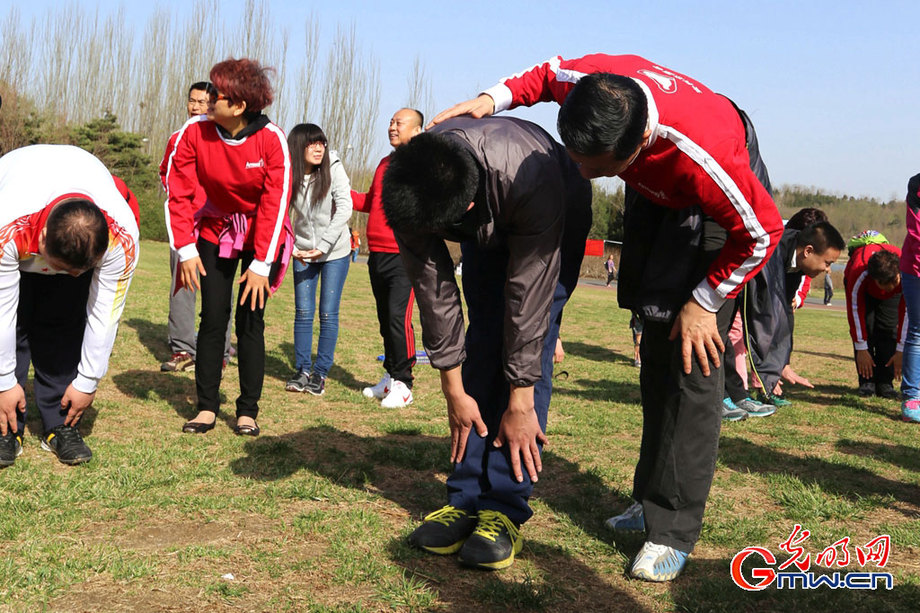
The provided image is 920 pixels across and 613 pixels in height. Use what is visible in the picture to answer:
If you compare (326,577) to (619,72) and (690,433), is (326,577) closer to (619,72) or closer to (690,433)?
(690,433)

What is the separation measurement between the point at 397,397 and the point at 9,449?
2.66 metres

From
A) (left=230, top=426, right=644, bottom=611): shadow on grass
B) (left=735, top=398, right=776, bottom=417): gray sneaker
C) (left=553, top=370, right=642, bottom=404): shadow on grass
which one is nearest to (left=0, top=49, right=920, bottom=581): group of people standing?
(left=230, top=426, right=644, bottom=611): shadow on grass

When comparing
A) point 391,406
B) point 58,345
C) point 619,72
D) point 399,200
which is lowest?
point 391,406

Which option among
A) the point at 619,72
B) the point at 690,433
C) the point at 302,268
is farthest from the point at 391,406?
the point at 619,72

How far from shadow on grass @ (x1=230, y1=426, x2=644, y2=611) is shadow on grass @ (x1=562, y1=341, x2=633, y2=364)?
5.10m

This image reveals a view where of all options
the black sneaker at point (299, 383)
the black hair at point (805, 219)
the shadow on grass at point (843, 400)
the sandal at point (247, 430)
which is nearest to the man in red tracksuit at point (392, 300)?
the black sneaker at point (299, 383)

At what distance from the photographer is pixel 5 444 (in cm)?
391

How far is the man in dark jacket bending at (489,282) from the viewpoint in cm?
237

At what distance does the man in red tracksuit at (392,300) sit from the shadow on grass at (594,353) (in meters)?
3.90

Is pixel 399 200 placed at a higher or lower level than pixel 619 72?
lower

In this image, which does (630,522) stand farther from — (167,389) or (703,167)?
(167,389)

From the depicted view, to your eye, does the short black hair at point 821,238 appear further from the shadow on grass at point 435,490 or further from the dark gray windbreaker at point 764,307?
the shadow on grass at point 435,490

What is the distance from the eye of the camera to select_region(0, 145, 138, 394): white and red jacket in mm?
3402

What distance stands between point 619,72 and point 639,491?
1.76 m
